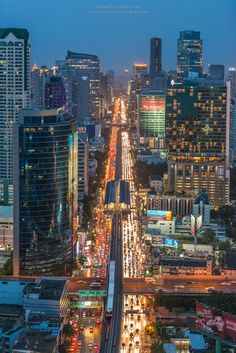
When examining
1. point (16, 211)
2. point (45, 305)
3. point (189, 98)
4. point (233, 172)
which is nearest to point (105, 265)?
point (16, 211)

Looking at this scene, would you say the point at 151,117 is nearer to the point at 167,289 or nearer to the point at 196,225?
the point at 196,225

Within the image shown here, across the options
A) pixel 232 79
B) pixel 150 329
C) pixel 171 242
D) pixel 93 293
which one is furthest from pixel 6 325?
pixel 232 79

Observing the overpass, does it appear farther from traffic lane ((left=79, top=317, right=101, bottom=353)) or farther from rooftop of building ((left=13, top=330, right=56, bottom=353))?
rooftop of building ((left=13, top=330, right=56, bottom=353))

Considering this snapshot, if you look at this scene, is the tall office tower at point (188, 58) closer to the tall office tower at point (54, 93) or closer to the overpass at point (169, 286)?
the tall office tower at point (54, 93)

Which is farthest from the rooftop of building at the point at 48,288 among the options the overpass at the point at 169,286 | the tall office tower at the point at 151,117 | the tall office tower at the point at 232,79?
the tall office tower at the point at 151,117

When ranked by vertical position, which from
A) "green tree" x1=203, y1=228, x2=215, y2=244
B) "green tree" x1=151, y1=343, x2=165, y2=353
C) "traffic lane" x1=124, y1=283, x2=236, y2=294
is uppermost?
"green tree" x1=203, y1=228, x2=215, y2=244

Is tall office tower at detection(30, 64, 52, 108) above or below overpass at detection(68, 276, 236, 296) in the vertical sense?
above

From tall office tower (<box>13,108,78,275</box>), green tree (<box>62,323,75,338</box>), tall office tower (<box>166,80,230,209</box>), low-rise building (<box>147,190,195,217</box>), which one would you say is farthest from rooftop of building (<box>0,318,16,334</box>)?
tall office tower (<box>166,80,230,209</box>)
